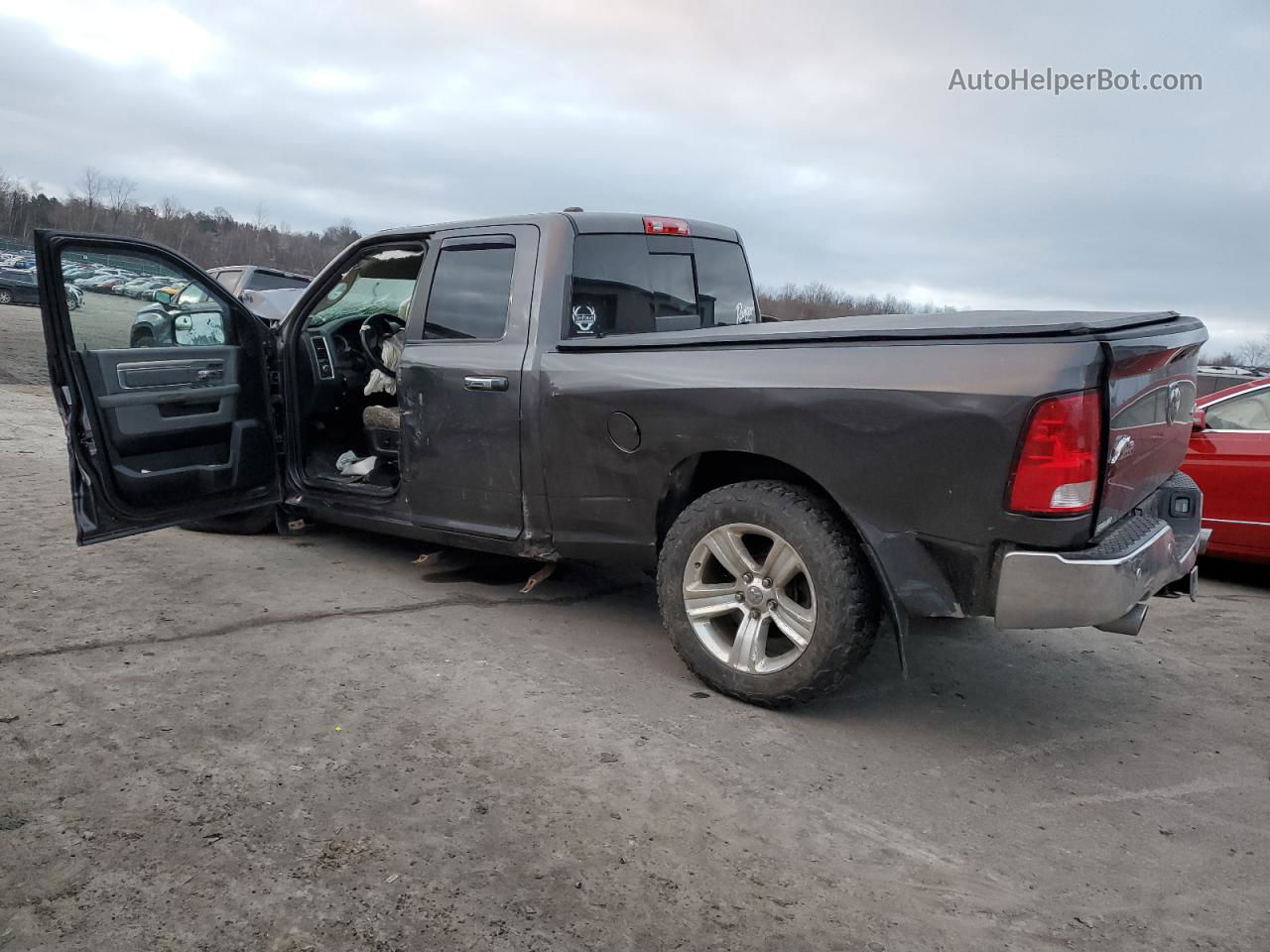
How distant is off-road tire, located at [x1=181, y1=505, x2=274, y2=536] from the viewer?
5.69 meters

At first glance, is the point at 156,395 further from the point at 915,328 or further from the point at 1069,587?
the point at 1069,587

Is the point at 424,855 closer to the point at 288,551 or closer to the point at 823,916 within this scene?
the point at 823,916

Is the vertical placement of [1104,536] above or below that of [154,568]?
above

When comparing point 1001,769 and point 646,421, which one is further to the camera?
point 646,421

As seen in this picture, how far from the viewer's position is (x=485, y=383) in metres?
4.32

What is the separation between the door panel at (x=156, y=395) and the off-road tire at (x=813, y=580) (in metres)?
2.56

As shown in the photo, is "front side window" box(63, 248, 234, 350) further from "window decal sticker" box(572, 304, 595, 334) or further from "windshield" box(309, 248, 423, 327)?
"window decal sticker" box(572, 304, 595, 334)

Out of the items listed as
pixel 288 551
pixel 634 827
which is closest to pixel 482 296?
pixel 288 551

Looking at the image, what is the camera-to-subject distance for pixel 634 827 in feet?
8.90

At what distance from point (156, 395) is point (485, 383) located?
1.61 m

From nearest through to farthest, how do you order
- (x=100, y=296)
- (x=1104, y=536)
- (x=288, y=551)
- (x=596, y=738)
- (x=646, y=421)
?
(x=1104, y=536)
(x=596, y=738)
(x=646, y=421)
(x=100, y=296)
(x=288, y=551)

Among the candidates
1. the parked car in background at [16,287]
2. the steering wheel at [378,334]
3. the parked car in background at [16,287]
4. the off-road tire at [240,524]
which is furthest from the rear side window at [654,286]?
the parked car in background at [16,287]

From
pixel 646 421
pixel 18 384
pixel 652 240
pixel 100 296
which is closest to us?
pixel 646 421

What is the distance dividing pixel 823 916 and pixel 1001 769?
1179mm
